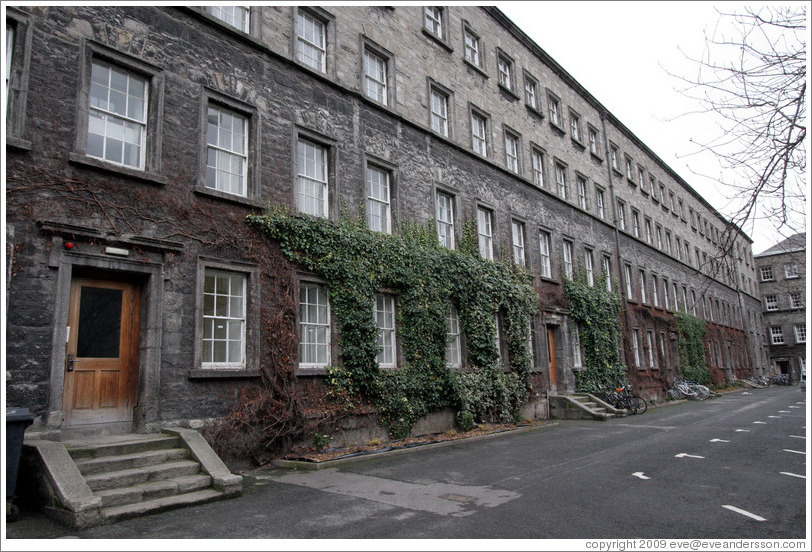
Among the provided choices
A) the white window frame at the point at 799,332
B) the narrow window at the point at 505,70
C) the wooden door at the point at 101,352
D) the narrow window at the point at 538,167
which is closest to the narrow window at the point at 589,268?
the narrow window at the point at 538,167

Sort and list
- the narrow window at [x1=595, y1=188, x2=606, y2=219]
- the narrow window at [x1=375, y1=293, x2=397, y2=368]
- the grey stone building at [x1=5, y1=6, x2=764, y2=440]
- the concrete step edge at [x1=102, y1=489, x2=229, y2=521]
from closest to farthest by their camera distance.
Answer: the concrete step edge at [x1=102, y1=489, x2=229, y2=521]
the grey stone building at [x1=5, y1=6, x2=764, y2=440]
the narrow window at [x1=375, y1=293, x2=397, y2=368]
the narrow window at [x1=595, y1=188, x2=606, y2=219]

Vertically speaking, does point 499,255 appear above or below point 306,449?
above

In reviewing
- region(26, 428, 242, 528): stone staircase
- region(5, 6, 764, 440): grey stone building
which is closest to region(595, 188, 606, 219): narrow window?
region(5, 6, 764, 440): grey stone building

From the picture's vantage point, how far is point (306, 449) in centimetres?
1054

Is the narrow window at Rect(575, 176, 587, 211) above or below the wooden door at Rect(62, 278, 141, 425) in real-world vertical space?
above

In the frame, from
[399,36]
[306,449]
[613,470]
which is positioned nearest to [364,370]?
[306,449]

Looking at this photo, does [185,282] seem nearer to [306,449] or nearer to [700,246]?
[306,449]

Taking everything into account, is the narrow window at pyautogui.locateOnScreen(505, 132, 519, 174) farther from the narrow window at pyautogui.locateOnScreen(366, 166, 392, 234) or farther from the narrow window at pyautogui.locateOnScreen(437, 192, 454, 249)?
the narrow window at pyautogui.locateOnScreen(366, 166, 392, 234)

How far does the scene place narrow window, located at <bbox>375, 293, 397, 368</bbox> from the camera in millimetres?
13109

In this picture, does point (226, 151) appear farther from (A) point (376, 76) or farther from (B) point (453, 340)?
(B) point (453, 340)

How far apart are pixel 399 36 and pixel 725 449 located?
13100 millimetres

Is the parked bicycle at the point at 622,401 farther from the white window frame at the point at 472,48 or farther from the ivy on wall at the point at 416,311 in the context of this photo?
the white window frame at the point at 472,48

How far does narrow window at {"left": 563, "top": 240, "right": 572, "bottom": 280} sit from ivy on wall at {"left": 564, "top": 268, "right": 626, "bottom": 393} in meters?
0.36

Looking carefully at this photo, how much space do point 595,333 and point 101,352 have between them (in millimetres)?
18801
